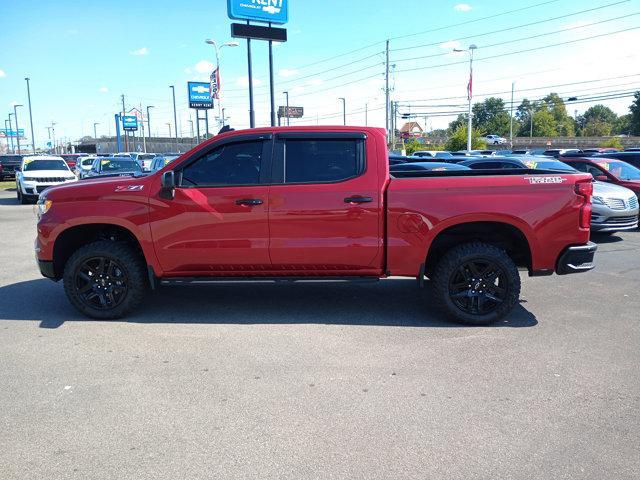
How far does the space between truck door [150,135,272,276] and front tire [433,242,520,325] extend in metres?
1.85

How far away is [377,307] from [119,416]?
3.26m

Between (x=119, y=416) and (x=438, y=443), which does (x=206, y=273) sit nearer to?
(x=119, y=416)

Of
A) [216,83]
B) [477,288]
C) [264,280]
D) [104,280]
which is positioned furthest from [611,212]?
[216,83]

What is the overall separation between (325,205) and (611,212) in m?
7.71

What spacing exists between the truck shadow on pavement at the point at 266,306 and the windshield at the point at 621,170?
8.42m

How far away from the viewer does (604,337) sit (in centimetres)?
513

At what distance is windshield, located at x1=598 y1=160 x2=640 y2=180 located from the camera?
507 inches

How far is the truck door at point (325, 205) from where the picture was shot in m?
5.35

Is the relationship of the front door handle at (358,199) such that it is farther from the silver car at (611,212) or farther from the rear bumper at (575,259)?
the silver car at (611,212)

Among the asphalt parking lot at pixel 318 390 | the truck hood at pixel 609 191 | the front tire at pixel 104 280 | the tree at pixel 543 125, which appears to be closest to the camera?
the asphalt parking lot at pixel 318 390

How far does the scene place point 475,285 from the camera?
5.48 m

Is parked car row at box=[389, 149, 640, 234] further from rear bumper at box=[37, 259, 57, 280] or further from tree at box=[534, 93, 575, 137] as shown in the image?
tree at box=[534, 93, 575, 137]

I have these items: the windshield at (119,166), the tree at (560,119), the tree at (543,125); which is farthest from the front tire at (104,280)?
the tree at (560,119)

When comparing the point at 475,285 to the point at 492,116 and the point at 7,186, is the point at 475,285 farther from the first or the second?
the point at 492,116
